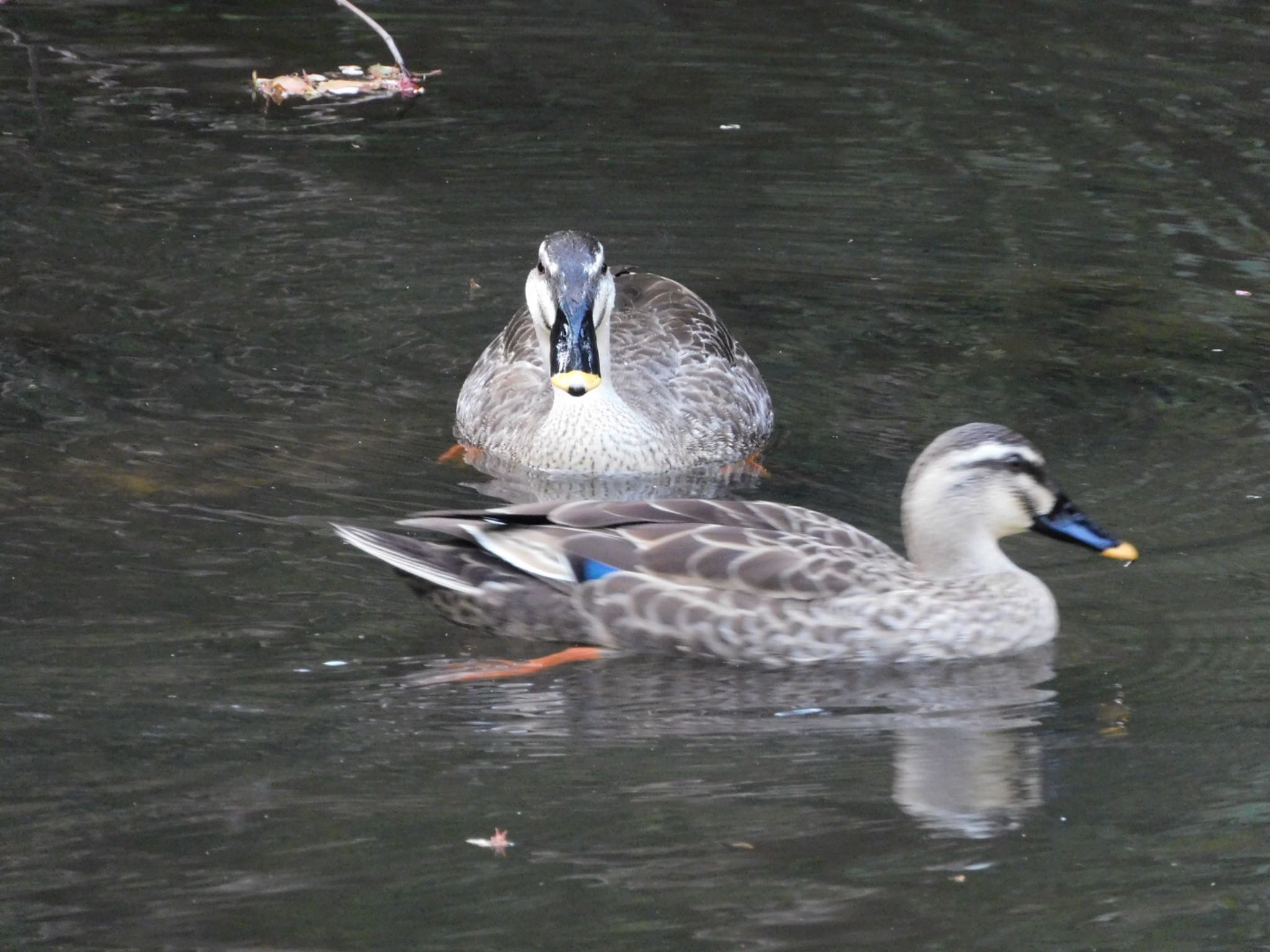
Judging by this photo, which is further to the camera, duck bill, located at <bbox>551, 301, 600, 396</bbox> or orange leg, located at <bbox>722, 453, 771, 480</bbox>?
orange leg, located at <bbox>722, 453, 771, 480</bbox>

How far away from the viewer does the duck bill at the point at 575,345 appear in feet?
31.4

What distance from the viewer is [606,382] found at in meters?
10.1

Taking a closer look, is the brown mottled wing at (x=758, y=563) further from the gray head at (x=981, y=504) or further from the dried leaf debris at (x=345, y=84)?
the dried leaf debris at (x=345, y=84)

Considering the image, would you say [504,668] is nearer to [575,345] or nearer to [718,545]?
[718,545]

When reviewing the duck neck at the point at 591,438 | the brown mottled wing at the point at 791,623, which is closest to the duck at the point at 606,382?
the duck neck at the point at 591,438

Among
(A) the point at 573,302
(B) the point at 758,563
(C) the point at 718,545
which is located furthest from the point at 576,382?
(B) the point at 758,563

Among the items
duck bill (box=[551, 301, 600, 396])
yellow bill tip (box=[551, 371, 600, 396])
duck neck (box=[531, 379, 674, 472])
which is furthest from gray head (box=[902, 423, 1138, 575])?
duck neck (box=[531, 379, 674, 472])

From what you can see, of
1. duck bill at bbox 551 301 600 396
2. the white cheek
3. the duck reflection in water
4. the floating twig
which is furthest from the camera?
the floating twig

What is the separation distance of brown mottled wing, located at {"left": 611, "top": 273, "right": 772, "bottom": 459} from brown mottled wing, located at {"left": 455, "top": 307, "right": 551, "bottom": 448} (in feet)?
1.44

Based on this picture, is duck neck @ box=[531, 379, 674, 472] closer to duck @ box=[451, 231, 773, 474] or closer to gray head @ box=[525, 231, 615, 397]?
duck @ box=[451, 231, 773, 474]

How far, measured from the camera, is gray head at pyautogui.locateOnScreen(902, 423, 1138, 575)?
7.79 metres

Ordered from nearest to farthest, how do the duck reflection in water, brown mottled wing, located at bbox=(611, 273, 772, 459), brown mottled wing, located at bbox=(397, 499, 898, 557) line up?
1. the duck reflection in water
2. brown mottled wing, located at bbox=(397, 499, 898, 557)
3. brown mottled wing, located at bbox=(611, 273, 772, 459)

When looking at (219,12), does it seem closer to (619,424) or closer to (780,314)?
(780,314)

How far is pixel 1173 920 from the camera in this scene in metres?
5.44
